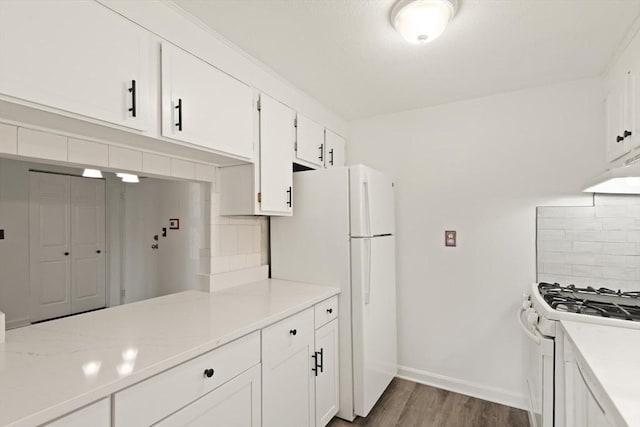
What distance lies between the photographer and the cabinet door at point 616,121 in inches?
67.1

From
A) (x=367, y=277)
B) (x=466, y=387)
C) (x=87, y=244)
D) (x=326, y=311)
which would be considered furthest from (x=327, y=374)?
(x=87, y=244)

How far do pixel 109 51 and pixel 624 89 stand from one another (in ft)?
8.24

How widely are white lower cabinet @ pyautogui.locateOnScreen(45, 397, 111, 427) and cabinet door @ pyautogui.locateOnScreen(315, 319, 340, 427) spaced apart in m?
1.21

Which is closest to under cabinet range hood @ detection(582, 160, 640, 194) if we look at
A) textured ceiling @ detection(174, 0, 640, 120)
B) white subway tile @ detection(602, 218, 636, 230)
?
white subway tile @ detection(602, 218, 636, 230)

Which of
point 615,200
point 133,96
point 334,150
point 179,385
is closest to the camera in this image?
point 179,385

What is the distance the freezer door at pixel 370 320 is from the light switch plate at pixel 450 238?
0.51m

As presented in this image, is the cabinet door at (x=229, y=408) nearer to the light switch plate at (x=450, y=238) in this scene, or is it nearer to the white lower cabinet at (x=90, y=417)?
the white lower cabinet at (x=90, y=417)

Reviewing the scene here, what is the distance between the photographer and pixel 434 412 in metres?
2.26

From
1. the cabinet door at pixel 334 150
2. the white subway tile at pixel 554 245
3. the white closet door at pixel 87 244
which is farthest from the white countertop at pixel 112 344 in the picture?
the white closet door at pixel 87 244

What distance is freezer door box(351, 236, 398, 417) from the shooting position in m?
2.11

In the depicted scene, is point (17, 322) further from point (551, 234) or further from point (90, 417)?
point (551, 234)

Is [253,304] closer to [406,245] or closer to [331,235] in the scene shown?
[331,235]

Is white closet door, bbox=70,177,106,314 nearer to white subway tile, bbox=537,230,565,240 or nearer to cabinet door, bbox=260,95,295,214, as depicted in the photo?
cabinet door, bbox=260,95,295,214

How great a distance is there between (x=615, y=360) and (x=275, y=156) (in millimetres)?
1884
